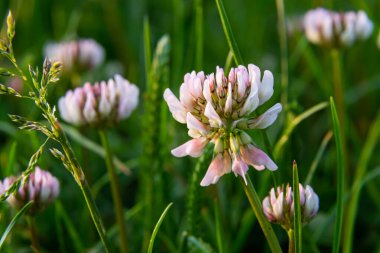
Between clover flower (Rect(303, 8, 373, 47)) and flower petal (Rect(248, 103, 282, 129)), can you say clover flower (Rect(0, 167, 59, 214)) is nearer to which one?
flower petal (Rect(248, 103, 282, 129))

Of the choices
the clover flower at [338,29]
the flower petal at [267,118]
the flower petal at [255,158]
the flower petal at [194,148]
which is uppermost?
the clover flower at [338,29]

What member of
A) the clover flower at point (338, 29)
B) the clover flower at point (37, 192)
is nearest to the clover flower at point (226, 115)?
the clover flower at point (37, 192)

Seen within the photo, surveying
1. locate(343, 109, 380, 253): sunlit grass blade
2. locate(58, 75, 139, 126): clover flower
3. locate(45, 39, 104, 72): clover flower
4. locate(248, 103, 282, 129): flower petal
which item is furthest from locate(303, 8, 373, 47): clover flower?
locate(248, 103, 282, 129): flower petal

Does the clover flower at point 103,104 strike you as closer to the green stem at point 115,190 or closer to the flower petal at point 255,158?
the green stem at point 115,190

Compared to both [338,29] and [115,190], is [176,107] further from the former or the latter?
[338,29]

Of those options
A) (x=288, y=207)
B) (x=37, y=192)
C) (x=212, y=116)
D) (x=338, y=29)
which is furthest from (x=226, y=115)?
(x=338, y=29)

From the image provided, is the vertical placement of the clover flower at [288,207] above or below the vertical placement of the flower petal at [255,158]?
below
